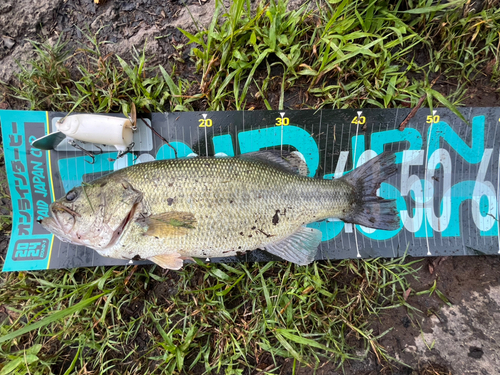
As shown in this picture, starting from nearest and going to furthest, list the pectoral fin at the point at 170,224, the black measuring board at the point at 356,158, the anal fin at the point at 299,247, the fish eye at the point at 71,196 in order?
the pectoral fin at the point at 170,224
the fish eye at the point at 71,196
the anal fin at the point at 299,247
the black measuring board at the point at 356,158

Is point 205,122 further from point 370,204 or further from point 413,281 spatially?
point 413,281

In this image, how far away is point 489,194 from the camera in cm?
254

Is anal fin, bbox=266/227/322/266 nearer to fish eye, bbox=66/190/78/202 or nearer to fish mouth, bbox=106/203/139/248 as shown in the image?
fish mouth, bbox=106/203/139/248

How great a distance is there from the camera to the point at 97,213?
6.60ft

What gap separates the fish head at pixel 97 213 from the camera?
1.99 metres

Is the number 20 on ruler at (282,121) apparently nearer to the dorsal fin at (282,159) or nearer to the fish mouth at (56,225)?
the dorsal fin at (282,159)

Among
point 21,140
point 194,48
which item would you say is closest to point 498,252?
point 194,48

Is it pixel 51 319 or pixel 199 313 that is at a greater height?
pixel 51 319

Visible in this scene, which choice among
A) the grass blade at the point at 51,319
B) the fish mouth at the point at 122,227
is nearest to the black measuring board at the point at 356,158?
the grass blade at the point at 51,319

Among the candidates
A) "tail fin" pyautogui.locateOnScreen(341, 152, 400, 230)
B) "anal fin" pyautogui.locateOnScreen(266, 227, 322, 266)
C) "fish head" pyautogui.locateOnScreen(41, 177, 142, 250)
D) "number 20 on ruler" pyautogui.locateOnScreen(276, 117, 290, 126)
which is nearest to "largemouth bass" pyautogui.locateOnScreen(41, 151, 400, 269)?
"fish head" pyautogui.locateOnScreen(41, 177, 142, 250)

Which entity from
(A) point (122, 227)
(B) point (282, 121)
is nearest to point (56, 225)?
(A) point (122, 227)

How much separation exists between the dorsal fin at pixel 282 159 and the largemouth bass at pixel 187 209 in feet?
0.31

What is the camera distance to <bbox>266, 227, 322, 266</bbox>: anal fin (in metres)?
2.25

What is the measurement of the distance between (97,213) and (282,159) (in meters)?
1.52
